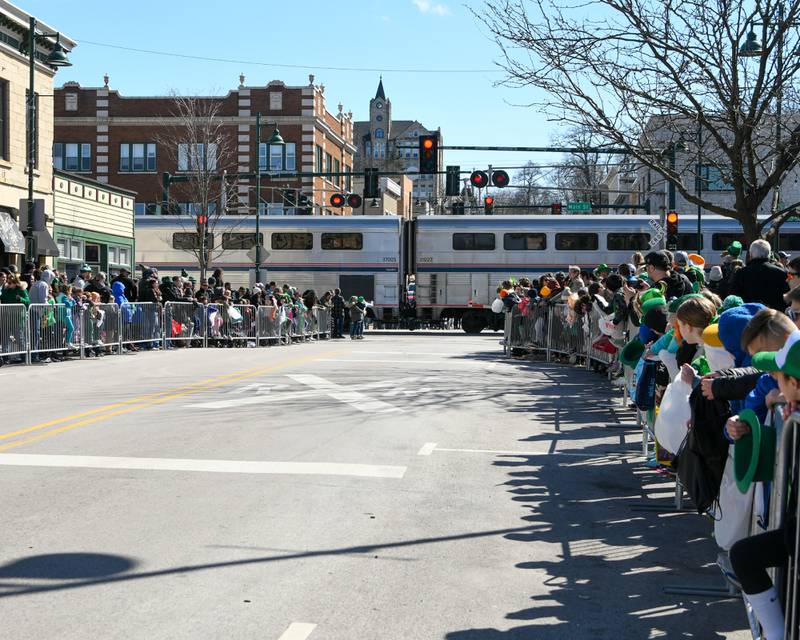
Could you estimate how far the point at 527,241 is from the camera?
140 ft

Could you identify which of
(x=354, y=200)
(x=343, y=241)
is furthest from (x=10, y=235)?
(x=343, y=241)

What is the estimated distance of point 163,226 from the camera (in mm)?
46500

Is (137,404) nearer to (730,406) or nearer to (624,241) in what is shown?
(730,406)

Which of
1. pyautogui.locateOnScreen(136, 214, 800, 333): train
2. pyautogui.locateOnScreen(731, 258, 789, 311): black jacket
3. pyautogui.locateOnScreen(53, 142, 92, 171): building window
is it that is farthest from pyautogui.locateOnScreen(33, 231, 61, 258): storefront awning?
pyautogui.locateOnScreen(53, 142, 92, 171): building window

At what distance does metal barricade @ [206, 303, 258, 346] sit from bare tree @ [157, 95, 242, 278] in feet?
59.4

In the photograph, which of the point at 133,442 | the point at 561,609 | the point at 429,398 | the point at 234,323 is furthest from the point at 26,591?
the point at 234,323

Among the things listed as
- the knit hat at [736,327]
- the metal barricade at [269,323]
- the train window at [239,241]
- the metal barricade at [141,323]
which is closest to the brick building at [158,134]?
the train window at [239,241]

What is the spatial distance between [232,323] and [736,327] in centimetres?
2521

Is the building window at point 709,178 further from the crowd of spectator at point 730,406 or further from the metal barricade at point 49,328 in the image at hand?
the metal barricade at point 49,328

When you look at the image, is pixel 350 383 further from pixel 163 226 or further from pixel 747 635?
pixel 163 226

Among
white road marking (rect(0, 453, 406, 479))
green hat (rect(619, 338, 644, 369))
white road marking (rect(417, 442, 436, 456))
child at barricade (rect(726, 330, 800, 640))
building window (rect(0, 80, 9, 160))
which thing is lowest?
white road marking (rect(417, 442, 436, 456))

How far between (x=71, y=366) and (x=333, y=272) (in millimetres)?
24130

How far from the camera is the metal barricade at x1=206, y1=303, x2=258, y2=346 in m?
29.3

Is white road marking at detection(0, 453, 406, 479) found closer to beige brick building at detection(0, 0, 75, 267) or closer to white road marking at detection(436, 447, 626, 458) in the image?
white road marking at detection(436, 447, 626, 458)
